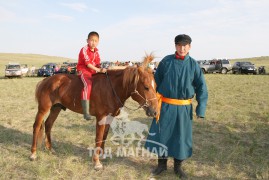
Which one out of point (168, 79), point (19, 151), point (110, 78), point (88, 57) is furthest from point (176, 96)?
point (19, 151)

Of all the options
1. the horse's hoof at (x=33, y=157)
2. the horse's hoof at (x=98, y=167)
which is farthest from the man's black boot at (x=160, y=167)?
the horse's hoof at (x=33, y=157)

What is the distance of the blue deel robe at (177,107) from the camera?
14.9 feet

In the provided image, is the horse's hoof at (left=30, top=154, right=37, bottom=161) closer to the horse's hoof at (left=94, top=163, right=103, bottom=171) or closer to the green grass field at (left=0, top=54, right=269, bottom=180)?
the green grass field at (left=0, top=54, right=269, bottom=180)

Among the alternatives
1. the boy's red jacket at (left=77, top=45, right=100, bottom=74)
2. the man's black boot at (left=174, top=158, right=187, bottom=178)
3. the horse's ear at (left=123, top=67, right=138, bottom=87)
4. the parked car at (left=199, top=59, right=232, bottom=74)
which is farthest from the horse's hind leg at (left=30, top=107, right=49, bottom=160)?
the parked car at (left=199, top=59, right=232, bottom=74)

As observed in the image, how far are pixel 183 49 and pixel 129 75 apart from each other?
3.37 ft

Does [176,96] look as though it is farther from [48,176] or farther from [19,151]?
[19,151]

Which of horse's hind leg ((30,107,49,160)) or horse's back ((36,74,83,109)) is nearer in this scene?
horse's back ((36,74,83,109))

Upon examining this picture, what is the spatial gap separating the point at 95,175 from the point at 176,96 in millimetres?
2016

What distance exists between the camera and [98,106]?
17.1 ft

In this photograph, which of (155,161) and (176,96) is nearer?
(176,96)

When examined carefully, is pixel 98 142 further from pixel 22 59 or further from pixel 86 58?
pixel 22 59

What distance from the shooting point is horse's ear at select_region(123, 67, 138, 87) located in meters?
4.67

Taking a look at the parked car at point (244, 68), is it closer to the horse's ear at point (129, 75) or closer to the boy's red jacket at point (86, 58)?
the boy's red jacket at point (86, 58)

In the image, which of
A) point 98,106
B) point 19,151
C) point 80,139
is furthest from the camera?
point 80,139
